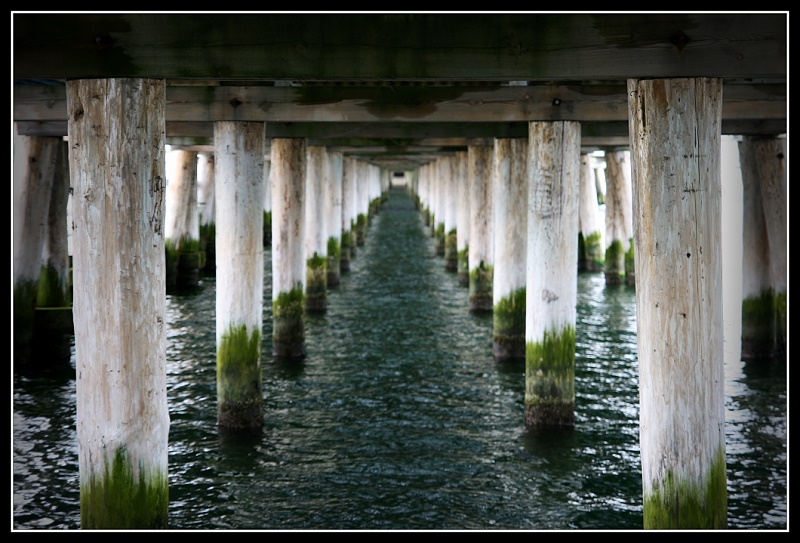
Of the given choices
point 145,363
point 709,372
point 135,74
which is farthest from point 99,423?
point 709,372

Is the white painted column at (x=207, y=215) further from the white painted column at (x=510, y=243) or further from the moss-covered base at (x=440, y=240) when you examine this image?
the white painted column at (x=510, y=243)

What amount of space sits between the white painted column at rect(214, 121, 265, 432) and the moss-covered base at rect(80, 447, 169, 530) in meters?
2.97

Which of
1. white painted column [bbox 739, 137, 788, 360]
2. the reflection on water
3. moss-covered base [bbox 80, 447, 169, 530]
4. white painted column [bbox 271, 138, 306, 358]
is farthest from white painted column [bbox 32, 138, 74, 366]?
white painted column [bbox 739, 137, 788, 360]

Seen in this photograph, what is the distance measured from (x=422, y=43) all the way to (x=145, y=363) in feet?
5.40

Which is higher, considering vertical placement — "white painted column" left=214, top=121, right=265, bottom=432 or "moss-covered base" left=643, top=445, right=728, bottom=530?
"white painted column" left=214, top=121, right=265, bottom=432

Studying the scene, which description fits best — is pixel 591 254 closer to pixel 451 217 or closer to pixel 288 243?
pixel 451 217

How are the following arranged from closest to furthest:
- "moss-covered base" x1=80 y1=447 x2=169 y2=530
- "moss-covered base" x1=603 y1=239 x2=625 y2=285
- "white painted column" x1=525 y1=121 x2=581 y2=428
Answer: "moss-covered base" x1=80 y1=447 x2=169 y2=530 → "white painted column" x1=525 y1=121 x2=581 y2=428 → "moss-covered base" x1=603 y1=239 x2=625 y2=285

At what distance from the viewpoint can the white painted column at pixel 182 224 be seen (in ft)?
47.1

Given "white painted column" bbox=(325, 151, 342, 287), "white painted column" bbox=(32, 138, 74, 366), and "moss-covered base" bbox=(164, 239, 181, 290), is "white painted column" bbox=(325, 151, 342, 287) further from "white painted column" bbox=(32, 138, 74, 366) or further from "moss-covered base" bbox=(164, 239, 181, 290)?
"white painted column" bbox=(32, 138, 74, 366)

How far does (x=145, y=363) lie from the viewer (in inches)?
146

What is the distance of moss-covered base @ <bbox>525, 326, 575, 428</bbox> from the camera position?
681cm

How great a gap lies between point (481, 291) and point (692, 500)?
9098 mm

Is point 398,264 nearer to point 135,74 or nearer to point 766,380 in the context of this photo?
point 766,380

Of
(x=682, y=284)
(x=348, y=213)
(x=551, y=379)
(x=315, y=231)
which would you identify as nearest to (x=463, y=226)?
(x=315, y=231)
